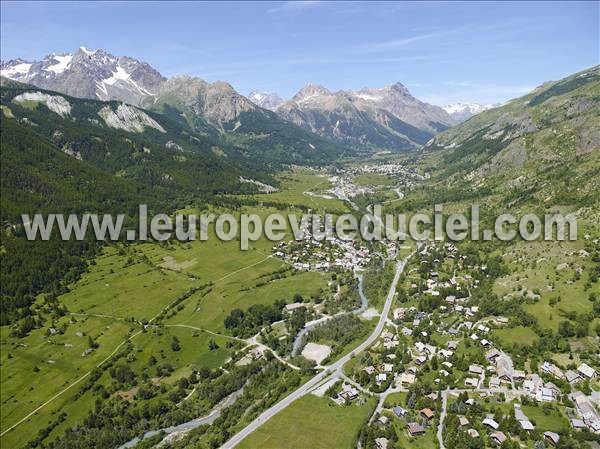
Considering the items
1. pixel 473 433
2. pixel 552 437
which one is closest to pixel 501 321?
pixel 552 437

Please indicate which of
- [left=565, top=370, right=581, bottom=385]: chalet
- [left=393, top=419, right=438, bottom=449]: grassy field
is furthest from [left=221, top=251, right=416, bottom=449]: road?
[left=565, top=370, right=581, bottom=385]: chalet

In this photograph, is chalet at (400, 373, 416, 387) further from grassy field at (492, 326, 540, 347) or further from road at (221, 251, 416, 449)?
grassy field at (492, 326, 540, 347)

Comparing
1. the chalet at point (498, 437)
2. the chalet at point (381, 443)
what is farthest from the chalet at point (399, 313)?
the chalet at point (498, 437)

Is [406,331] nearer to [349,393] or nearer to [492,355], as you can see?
[492,355]

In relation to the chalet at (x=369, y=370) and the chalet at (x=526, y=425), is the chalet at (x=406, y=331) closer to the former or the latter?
the chalet at (x=369, y=370)

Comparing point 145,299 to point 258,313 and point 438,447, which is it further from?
point 438,447

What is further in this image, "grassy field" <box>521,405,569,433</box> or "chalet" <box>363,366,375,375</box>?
"chalet" <box>363,366,375,375</box>

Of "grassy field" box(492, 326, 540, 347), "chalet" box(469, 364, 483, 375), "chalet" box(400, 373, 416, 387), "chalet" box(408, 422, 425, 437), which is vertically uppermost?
"grassy field" box(492, 326, 540, 347)
